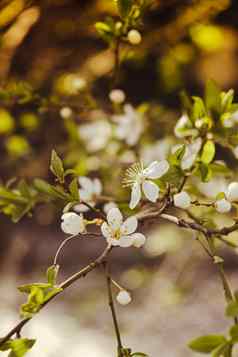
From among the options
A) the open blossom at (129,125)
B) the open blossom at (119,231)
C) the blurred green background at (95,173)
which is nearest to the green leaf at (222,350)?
the open blossom at (119,231)

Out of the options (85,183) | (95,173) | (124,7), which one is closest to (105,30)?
(124,7)

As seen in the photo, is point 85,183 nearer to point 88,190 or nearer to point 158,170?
point 88,190

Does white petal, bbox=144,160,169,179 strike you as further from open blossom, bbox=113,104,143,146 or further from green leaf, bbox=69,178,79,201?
open blossom, bbox=113,104,143,146

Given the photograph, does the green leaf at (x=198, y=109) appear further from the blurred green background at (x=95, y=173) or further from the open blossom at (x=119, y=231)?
the blurred green background at (x=95, y=173)

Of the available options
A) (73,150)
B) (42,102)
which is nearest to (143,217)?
(42,102)

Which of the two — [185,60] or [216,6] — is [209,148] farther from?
[185,60]

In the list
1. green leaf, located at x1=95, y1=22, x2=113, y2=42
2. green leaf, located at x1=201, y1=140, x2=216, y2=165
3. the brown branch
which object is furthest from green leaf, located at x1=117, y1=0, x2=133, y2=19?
the brown branch
